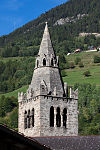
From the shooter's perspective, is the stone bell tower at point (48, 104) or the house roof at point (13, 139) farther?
the stone bell tower at point (48, 104)

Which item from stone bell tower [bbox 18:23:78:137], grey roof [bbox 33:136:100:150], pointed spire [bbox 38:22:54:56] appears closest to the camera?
grey roof [bbox 33:136:100:150]

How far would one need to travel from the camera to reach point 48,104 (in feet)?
160

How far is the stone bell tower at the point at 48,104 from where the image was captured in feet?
157

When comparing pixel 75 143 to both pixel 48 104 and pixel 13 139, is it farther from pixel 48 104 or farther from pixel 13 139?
pixel 13 139

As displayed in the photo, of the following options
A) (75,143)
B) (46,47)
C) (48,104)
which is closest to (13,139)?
(75,143)

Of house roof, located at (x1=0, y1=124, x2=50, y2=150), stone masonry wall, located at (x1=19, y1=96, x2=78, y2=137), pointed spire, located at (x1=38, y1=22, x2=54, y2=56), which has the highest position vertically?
pointed spire, located at (x1=38, y1=22, x2=54, y2=56)

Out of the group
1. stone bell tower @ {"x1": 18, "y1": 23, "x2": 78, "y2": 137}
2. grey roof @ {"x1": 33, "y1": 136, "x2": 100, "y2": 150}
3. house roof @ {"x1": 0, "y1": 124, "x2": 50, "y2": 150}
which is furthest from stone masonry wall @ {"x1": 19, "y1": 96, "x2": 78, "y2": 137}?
house roof @ {"x1": 0, "y1": 124, "x2": 50, "y2": 150}

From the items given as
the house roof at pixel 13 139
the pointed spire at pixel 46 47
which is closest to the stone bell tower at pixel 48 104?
the pointed spire at pixel 46 47

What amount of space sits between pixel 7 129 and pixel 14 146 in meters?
0.36

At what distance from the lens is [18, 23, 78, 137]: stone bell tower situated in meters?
47.9

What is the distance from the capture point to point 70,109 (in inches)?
1982

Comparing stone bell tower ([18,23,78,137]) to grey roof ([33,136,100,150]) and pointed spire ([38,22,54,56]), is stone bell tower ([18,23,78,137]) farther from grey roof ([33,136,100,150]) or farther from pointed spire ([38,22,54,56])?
grey roof ([33,136,100,150])

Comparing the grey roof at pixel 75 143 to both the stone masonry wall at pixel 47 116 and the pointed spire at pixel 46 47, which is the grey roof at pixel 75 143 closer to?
the stone masonry wall at pixel 47 116

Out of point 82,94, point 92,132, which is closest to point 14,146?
point 92,132
